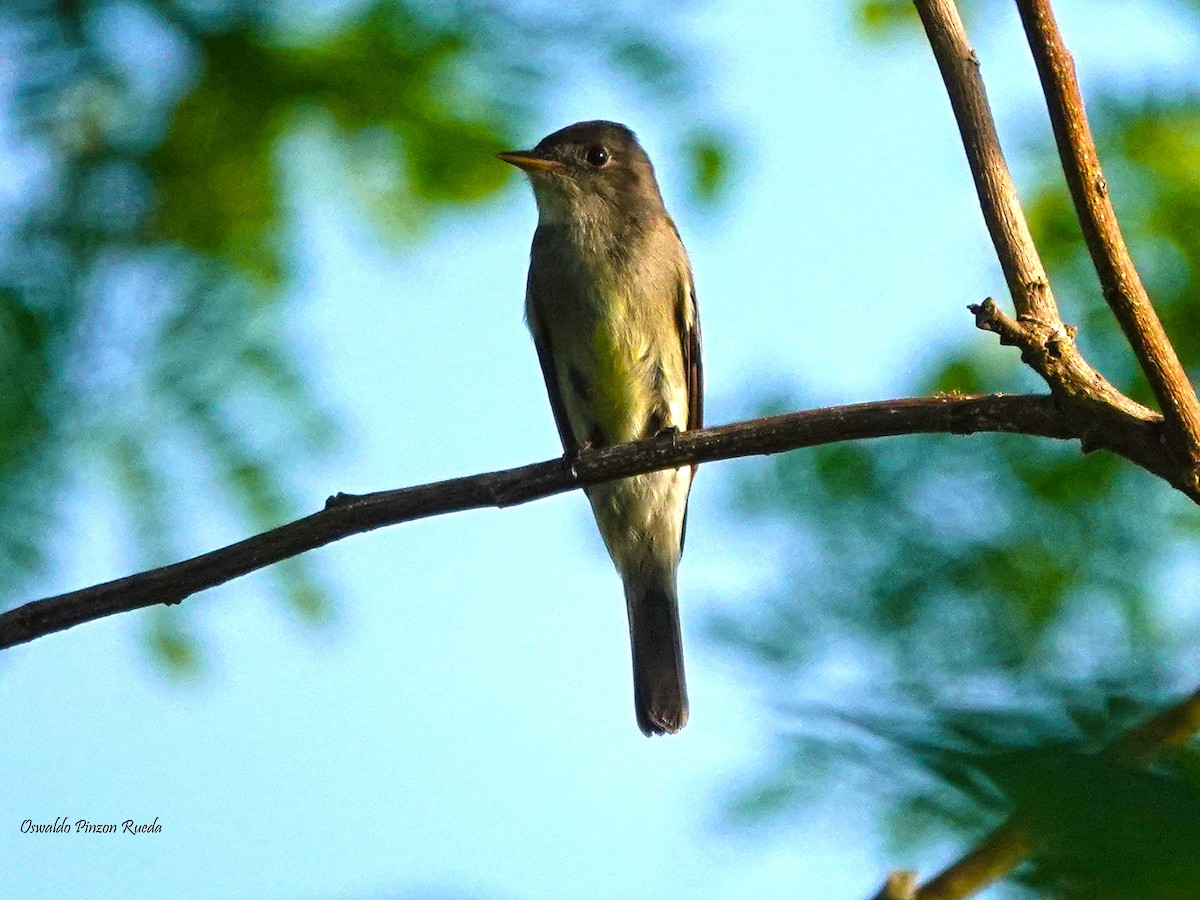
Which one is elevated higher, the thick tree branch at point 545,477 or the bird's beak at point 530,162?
the bird's beak at point 530,162

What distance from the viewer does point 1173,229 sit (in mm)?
3594

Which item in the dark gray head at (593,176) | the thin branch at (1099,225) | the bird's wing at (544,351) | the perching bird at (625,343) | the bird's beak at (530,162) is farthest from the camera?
the dark gray head at (593,176)

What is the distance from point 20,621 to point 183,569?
0.34 meters

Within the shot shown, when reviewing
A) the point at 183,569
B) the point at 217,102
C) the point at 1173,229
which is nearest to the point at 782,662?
the point at 183,569

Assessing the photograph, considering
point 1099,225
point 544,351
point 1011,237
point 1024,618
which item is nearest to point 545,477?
point 1011,237

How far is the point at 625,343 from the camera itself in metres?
5.67

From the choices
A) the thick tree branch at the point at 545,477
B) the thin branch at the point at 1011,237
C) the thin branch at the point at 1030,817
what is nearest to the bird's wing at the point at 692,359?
the thick tree branch at the point at 545,477

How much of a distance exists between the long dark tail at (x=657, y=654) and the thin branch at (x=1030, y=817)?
4.79 meters

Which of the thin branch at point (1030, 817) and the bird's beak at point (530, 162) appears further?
the bird's beak at point (530, 162)

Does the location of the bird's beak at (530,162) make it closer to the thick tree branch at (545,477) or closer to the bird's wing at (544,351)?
the bird's wing at (544,351)

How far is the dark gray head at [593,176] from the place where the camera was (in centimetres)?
605

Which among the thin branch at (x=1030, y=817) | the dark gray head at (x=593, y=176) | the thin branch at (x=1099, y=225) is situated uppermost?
the dark gray head at (x=593, y=176)

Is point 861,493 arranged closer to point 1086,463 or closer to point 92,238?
point 1086,463

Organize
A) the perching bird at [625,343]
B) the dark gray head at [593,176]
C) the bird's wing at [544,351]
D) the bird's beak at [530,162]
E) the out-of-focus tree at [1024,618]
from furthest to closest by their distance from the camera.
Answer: the dark gray head at [593,176], the bird's wing at [544,351], the perching bird at [625,343], the bird's beak at [530,162], the out-of-focus tree at [1024,618]
